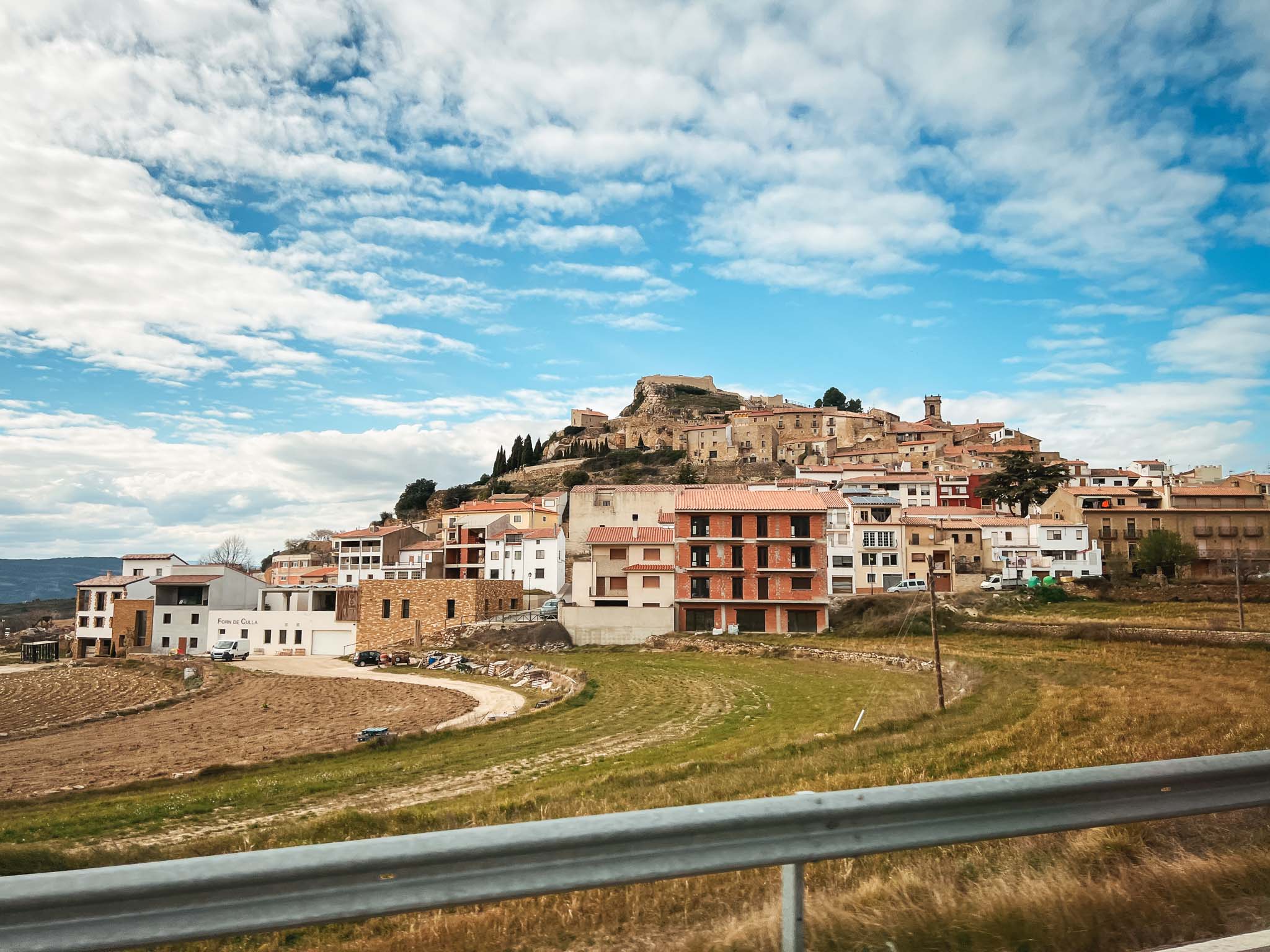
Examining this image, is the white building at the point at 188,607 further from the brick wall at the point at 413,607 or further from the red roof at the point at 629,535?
the red roof at the point at 629,535

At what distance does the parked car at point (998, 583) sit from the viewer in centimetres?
6488

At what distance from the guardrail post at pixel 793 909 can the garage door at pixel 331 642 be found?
213 feet

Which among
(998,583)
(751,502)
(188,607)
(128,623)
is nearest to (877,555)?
(998,583)

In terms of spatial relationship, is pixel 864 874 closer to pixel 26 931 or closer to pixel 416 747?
pixel 26 931

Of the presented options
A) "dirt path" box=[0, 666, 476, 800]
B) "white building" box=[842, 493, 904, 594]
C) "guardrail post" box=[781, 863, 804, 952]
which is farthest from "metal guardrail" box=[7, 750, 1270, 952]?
"white building" box=[842, 493, 904, 594]

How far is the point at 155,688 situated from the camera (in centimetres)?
4934

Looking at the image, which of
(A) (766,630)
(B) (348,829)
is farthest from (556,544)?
(B) (348,829)

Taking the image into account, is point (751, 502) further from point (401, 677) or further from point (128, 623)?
point (128, 623)


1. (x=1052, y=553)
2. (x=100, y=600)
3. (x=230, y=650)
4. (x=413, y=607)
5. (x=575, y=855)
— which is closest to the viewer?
(x=575, y=855)

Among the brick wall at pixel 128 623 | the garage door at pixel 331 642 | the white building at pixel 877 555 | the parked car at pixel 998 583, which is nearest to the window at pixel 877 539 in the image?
the white building at pixel 877 555

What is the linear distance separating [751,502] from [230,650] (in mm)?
43975

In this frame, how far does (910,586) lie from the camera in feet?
219

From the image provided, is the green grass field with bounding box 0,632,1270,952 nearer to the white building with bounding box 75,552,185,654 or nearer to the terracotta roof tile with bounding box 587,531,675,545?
the terracotta roof tile with bounding box 587,531,675,545

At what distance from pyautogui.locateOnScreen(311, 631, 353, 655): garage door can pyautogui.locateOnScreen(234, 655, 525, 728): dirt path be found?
144 centimetres
